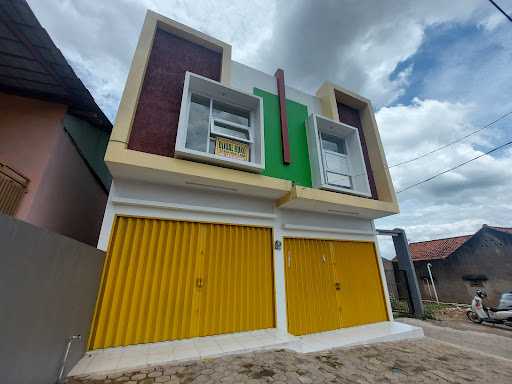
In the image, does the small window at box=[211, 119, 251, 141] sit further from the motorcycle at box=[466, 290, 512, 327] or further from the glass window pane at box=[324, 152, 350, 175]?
the motorcycle at box=[466, 290, 512, 327]

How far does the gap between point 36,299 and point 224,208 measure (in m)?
3.38

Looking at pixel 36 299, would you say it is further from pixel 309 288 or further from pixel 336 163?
pixel 336 163

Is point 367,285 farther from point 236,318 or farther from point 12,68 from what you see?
point 12,68

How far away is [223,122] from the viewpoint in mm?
5613

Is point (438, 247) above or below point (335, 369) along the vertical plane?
above

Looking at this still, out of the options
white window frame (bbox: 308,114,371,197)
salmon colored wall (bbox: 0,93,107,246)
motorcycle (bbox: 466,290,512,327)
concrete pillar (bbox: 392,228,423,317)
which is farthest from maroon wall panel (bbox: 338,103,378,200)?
salmon colored wall (bbox: 0,93,107,246)

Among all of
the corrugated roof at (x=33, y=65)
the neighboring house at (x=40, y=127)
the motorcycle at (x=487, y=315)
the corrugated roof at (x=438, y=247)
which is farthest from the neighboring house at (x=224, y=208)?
the corrugated roof at (x=438, y=247)

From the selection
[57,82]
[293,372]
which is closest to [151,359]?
[293,372]

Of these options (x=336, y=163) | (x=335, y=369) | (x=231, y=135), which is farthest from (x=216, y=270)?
(x=336, y=163)

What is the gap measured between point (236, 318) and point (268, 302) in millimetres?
827

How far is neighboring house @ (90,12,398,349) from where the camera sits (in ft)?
13.2

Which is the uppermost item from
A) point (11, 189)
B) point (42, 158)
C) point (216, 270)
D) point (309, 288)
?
point (42, 158)

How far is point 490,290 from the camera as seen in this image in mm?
13695

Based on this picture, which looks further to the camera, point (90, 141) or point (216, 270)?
point (90, 141)
